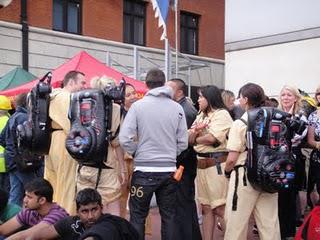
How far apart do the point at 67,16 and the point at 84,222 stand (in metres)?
15.2

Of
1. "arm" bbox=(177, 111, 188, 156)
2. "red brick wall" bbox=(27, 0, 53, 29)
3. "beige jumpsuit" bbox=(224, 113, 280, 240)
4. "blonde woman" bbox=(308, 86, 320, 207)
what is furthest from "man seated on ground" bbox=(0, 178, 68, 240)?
"red brick wall" bbox=(27, 0, 53, 29)

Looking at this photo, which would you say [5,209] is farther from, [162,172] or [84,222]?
[162,172]

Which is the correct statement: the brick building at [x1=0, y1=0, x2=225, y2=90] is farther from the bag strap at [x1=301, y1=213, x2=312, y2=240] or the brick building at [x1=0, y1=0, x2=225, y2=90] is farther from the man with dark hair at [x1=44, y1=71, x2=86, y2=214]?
the bag strap at [x1=301, y1=213, x2=312, y2=240]

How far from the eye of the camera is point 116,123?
5.25m

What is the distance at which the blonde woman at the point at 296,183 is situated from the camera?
6.00 metres

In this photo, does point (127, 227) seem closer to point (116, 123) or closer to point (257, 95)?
point (116, 123)

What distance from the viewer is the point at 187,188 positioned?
19.1 ft

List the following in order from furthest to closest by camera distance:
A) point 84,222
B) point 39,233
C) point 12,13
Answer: point 12,13 → point 39,233 → point 84,222

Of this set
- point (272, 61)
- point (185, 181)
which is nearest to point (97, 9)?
point (272, 61)

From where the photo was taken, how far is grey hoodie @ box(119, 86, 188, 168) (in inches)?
196

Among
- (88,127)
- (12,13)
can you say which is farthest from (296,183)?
(12,13)

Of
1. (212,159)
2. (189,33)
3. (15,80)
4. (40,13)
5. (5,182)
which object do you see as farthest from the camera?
(189,33)

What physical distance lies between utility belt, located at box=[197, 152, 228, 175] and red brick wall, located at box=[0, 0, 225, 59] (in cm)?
1183

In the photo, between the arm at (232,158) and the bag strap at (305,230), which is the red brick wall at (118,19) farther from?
the bag strap at (305,230)
